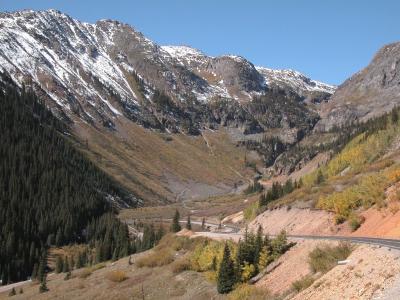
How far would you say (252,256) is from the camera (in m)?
43.3

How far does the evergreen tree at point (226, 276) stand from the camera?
41.3 metres

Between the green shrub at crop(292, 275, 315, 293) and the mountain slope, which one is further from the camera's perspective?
the mountain slope

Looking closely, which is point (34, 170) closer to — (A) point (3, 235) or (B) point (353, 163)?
(A) point (3, 235)

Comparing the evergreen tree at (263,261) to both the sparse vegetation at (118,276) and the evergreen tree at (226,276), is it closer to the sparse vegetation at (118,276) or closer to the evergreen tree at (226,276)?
the evergreen tree at (226,276)

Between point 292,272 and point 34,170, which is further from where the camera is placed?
point 34,170

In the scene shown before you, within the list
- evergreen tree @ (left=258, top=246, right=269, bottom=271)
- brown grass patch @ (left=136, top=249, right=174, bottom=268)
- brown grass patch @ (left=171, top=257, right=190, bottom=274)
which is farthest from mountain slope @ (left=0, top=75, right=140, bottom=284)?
evergreen tree @ (left=258, top=246, right=269, bottom=271)

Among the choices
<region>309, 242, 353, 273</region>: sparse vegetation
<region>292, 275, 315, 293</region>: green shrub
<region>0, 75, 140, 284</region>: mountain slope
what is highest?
<region>309, 242, 353, 273</region>: sparse vegetation

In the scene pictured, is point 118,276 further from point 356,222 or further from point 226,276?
point 356,222

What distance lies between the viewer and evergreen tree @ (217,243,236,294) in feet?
135

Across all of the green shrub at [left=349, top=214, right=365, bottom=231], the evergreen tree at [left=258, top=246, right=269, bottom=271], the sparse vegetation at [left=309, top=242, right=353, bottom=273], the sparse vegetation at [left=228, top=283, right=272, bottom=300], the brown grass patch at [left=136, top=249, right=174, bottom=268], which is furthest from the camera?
the brown grass patch at [left=136, top=249, right=174, bottom=268]

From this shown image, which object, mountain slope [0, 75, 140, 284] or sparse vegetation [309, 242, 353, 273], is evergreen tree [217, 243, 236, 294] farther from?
mountain slope [0, 75, 140, 284]

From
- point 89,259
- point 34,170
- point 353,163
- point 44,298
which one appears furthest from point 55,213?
point 44,298

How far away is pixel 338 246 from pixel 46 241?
143961 mm

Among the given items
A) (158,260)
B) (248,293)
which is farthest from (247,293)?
(158,260)
